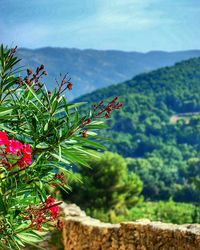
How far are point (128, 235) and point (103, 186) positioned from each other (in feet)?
62.5

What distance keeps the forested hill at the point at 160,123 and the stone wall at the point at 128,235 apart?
1776 inches

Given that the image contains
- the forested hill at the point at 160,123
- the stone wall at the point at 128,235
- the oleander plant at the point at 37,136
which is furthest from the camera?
the forested hill at the point at 160,123

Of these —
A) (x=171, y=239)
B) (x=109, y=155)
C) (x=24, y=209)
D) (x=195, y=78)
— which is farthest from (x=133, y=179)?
(x=195, y=78)

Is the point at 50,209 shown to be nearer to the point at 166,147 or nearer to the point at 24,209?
the point at 24,209

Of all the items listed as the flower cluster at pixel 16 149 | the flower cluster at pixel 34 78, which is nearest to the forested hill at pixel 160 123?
the flower cluster at pixel 34 78

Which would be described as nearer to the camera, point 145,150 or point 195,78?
point 145,150

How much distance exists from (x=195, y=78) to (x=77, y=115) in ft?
299

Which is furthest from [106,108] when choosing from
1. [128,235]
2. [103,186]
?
[103,186]

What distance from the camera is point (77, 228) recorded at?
7.08m

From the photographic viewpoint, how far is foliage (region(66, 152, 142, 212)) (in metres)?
24.5

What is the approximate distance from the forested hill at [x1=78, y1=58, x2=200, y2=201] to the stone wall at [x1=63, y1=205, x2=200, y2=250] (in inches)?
1776

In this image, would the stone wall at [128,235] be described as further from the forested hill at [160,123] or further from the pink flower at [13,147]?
the forested hill at [160,123]

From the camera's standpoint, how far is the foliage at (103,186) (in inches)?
965

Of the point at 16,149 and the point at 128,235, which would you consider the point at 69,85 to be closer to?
the point at 16,149
